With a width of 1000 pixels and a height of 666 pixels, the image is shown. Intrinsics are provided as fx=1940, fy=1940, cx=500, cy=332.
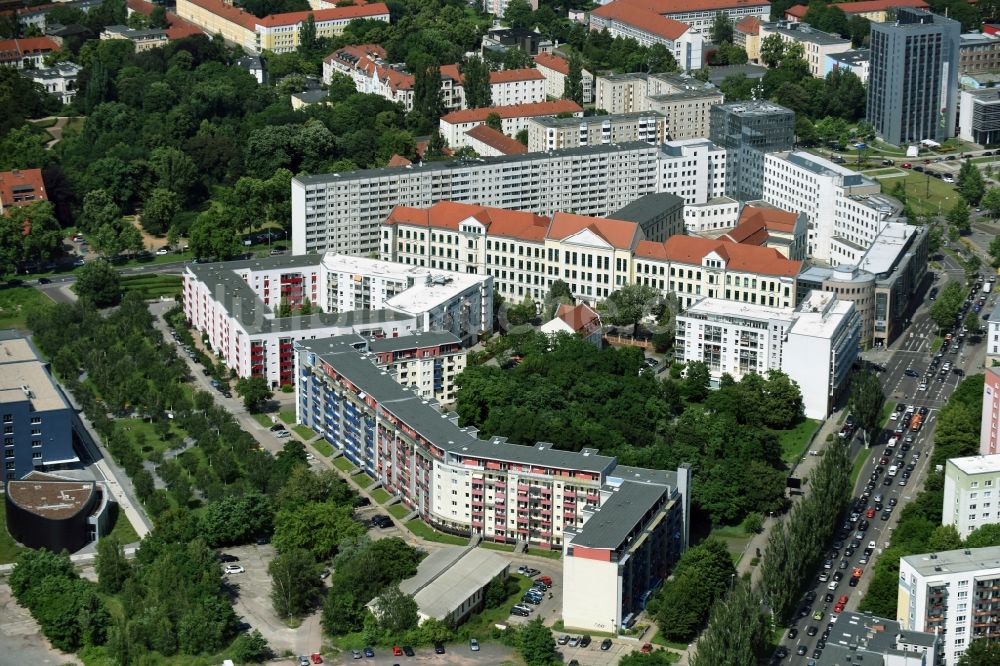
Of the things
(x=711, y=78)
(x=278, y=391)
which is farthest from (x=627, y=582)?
(x=711, y=78)

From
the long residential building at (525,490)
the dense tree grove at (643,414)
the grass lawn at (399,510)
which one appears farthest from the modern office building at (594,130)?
the grass lawn at (399,510)

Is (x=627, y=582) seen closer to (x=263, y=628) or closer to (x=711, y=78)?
(x=263, y=628)

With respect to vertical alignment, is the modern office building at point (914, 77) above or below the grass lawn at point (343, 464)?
above

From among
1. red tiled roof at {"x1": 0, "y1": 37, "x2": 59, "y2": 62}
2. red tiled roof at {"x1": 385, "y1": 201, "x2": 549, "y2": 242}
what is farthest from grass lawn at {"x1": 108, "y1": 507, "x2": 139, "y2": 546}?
red tiled roof at {"x1": 0, "y1": 37, "x2": 59, "y2": 62}

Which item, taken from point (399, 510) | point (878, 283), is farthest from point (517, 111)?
point (399, 510)

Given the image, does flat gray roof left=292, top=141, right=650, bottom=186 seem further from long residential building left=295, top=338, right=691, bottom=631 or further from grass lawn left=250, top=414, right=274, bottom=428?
long residential building left=295, top=338, right=691, bottom=631

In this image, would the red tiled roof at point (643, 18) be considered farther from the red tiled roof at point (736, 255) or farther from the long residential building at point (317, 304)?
the long residential building at point (317, 304)

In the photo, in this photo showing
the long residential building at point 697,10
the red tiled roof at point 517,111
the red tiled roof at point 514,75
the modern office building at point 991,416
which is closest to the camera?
the modern office building at point 991,416
